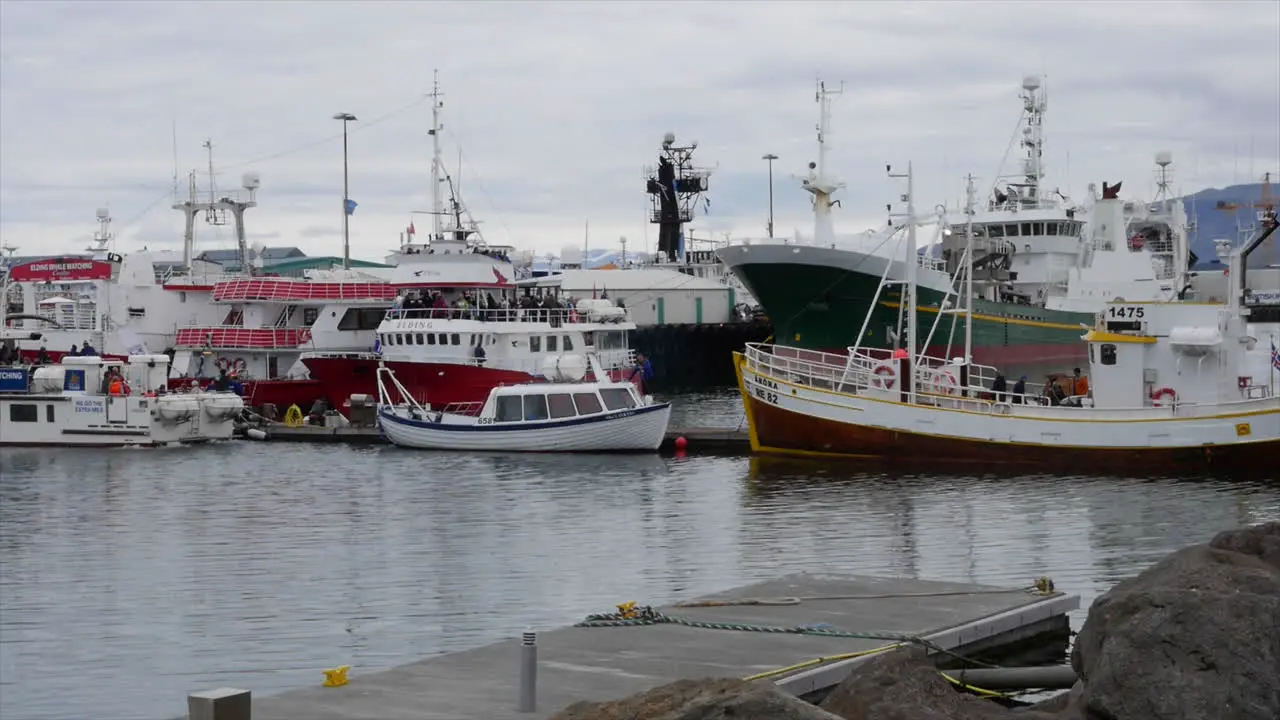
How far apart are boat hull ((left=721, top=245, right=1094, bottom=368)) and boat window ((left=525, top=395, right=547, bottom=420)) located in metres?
22.0

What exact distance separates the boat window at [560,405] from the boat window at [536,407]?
182mm

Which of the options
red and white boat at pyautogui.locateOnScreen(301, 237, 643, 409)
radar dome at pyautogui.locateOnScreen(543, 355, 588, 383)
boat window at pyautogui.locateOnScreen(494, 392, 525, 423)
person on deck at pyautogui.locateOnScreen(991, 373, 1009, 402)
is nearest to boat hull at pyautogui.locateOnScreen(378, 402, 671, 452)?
boat window at pyautogui.locateOnScreen(494, 392, 525, 423)

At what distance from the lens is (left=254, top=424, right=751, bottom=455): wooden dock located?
43.8m

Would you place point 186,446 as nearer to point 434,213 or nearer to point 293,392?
point 293,392

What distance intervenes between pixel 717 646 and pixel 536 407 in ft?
91.8

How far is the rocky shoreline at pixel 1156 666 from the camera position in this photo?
1074cm

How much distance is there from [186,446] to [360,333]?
11.1 m

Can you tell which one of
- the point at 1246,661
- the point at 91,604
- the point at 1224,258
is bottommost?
the point at 91,604

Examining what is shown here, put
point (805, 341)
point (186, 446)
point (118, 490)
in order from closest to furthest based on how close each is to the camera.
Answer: point (118, 490), point (186, 446), point (805, 341)

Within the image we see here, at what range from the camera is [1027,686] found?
47.6 feet

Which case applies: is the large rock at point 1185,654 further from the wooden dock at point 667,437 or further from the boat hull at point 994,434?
the wooden dock at point 667,437

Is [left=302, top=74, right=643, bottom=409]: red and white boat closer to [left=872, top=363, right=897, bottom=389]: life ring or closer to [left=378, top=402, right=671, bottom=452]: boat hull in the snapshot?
[left=378, top=402, right=671, bottom=452]: boat hull

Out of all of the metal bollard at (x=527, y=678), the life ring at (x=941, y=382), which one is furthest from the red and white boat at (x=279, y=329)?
the metal bollard at (x=527, y=678)

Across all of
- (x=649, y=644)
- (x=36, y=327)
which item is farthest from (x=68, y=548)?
(x=36, y=327)
